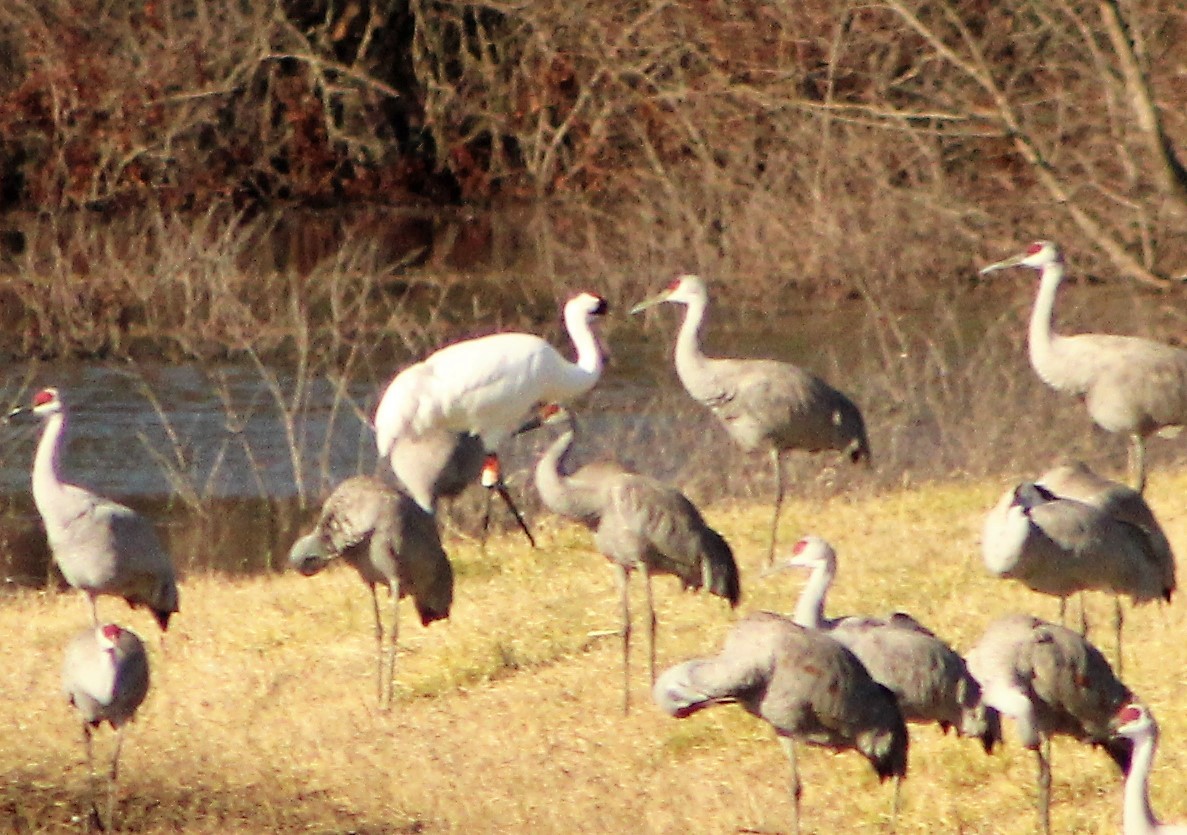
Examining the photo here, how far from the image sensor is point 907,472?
12102mm

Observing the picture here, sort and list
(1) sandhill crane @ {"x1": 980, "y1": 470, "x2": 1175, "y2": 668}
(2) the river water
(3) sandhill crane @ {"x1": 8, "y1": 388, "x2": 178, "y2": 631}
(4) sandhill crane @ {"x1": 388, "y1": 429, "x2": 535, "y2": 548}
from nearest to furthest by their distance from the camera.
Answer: (1) sandhill crane @ {"x1": 980, "y1": 470, "x2": 1175, "y2": 668} < (3) sandhill crane @ {"x1": 8, "y1": 388, "x2": 178, "y2": 631} < (4) sandhill crane @ {"x1": 388, "y1": 429, "x2": 535, "y2": 548} < (2) the river water

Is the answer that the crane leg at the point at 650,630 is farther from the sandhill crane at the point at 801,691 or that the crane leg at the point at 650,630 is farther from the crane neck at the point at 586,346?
the crane neck at the point at 586,346

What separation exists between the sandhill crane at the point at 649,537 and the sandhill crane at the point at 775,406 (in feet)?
6.84

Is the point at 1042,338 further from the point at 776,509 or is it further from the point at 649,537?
the point at 649,537

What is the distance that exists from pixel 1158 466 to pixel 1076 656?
24.8 feet

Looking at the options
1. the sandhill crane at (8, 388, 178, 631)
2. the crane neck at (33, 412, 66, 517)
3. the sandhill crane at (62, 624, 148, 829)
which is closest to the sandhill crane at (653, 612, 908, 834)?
the sandhill crane at (62, 624, 148, 829)

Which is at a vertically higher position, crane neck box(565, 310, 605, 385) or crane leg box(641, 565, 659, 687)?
crane neck box(565, 310, 605, 385)

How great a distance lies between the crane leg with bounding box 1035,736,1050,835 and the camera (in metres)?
5.36

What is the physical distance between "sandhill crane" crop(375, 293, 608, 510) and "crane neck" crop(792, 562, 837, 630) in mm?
4312

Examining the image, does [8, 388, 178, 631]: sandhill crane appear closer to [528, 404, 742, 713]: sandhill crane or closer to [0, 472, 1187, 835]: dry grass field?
[0, 472, 1187, 835]: dry grass field

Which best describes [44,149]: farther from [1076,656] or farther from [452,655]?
[1076,656]

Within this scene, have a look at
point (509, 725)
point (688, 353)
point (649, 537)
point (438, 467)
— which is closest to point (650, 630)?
point (649, 537)

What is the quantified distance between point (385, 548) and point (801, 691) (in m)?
2.14

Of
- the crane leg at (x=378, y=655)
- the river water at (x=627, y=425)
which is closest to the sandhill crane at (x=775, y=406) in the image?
the river water at (x=627, y=425)
